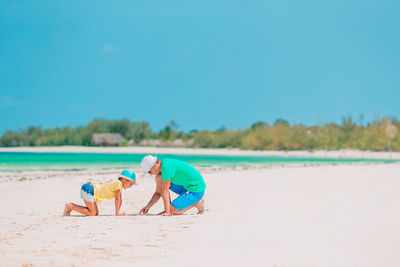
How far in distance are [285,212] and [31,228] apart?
131 inches

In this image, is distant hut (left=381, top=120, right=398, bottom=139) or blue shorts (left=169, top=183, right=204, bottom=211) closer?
blue shorts (left=169, top=183, right=204, bottom=211)

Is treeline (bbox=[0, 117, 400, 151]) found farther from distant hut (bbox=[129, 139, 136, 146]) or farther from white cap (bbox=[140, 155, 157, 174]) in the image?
white cap (bbox=[140, 155, 157, 174])

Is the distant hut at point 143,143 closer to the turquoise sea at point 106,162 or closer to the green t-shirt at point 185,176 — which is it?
the turquoise sea at point 106,162

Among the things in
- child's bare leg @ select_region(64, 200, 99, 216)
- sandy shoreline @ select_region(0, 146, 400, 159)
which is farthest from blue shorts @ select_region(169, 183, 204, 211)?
sandy shoreline @ select_region(0, 146, 400, 159)

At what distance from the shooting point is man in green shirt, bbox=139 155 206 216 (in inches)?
240

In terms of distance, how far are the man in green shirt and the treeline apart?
→ 39988 mm

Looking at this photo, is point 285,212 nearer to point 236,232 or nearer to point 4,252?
point 236,232

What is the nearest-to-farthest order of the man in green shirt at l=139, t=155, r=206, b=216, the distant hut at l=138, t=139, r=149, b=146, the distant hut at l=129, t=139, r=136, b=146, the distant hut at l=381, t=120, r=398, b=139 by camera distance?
the man in green shirt at l=139, t=155, r=206, b=216 → the distant hut at l=381, t=120, r=398, b=139 → the distant hut at l=138, t=139, r=149, b=146 → the distant hut at l=129, t=139, r=136, b=146

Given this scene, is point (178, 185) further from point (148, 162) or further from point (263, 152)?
point (263, 152)

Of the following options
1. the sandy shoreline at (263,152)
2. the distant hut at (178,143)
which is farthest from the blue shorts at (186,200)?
the distant hut at (178,143)

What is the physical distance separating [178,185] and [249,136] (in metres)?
49.9

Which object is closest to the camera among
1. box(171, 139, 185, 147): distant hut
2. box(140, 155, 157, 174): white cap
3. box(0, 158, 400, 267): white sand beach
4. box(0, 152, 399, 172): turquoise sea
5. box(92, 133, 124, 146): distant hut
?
box(0, 158, 400, 267): white sand beach

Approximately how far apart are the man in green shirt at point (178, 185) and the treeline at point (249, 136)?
40.0 m

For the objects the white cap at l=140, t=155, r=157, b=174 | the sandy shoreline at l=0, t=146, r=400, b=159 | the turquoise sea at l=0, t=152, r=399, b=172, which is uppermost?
the white cap at l=140, t=155, r=157, b=174
